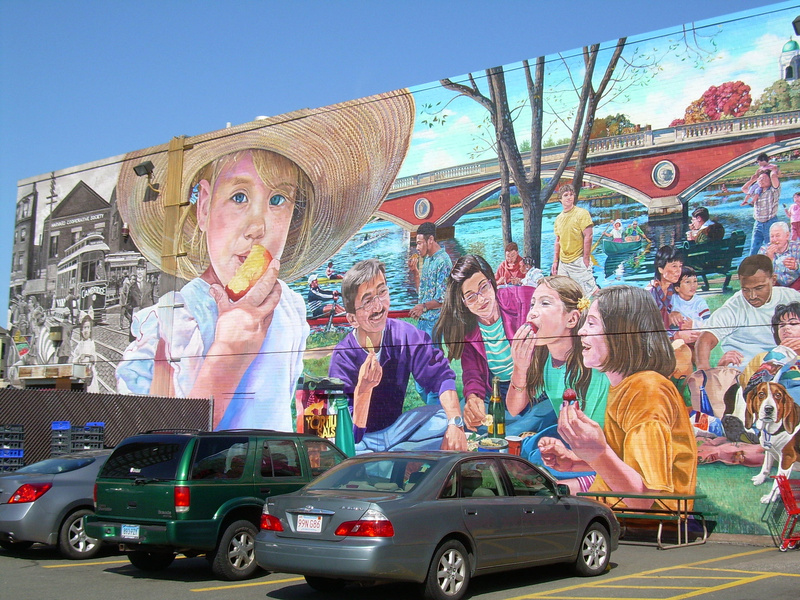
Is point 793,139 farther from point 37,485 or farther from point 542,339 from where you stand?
point 37,485

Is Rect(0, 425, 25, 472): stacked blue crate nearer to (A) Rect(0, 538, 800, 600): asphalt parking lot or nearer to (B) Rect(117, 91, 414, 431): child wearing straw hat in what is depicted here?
(A) Rect(0, 538, 800, 600): asphalt parking lot

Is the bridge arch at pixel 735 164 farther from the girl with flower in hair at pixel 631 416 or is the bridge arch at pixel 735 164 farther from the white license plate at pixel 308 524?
the white license plate at pixel 308 524

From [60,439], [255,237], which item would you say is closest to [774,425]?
[60,439]

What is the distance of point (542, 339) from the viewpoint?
17.6 metres

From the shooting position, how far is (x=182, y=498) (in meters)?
9.41

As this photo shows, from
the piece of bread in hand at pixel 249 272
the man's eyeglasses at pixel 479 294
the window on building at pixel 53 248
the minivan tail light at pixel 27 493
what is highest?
the window on building at pixel 53 248

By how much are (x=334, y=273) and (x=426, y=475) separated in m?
13.5

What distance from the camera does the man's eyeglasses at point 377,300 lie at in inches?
807

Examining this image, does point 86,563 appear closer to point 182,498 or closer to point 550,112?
point 182,498

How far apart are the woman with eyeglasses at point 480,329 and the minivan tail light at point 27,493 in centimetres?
→ 959

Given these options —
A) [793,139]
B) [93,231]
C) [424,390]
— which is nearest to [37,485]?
[424,390]

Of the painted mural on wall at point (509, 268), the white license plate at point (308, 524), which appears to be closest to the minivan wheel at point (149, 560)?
the white license plate at point (308, 524)

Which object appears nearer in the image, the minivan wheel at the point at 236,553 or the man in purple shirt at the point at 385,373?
the minivan wheel at the point at 236,553

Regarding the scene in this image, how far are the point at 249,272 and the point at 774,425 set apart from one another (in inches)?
542
